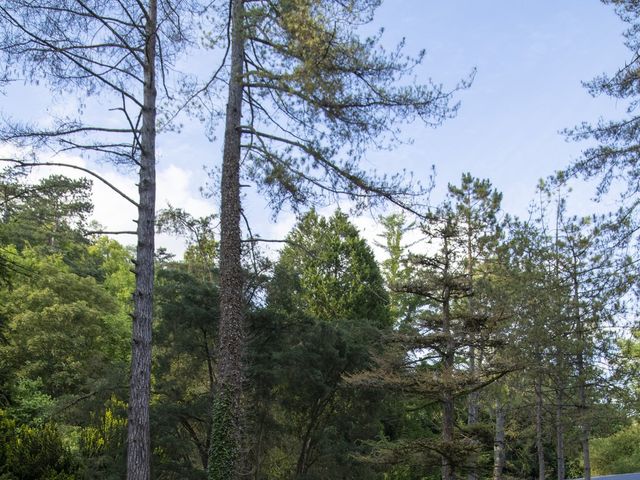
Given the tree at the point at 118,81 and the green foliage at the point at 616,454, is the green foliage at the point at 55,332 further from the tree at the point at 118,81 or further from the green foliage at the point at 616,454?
the green foliage at the point at 616,454

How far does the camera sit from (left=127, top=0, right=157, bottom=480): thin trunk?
6.96m

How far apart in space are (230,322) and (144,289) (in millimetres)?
1191

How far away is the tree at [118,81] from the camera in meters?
7.12

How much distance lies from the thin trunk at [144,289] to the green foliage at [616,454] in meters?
24.3

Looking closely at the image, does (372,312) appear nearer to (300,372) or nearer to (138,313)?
(300,372)

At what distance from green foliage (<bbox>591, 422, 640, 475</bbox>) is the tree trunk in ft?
76.7

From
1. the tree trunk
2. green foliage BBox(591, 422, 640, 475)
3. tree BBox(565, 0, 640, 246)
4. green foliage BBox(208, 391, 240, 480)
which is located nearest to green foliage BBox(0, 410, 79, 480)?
green foliage BBox(208, 391, 240, 480)

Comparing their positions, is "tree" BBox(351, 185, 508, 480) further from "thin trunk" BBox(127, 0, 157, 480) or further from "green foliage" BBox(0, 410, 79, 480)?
"green foliage" BBox(0, 410, 79, 480)

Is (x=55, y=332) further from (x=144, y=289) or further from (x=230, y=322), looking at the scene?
(x=230, y=322)

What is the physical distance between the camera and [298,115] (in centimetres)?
796

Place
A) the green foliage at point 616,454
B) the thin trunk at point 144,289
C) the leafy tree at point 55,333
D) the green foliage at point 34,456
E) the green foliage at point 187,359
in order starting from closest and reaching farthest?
1. the thin trunk at point 144,289
2. the green foliage at point 34,456
3. the green foliage at point 187,359
4. the leafy tree at point 55,333
5. the green foliage at point 616,454

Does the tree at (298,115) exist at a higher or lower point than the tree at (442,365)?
higher

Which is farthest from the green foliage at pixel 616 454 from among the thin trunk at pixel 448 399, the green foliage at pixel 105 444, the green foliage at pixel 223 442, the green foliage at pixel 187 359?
the green foliage at pixel 223 442

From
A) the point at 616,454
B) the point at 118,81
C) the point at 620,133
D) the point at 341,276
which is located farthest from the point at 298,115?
the point at 616,454
